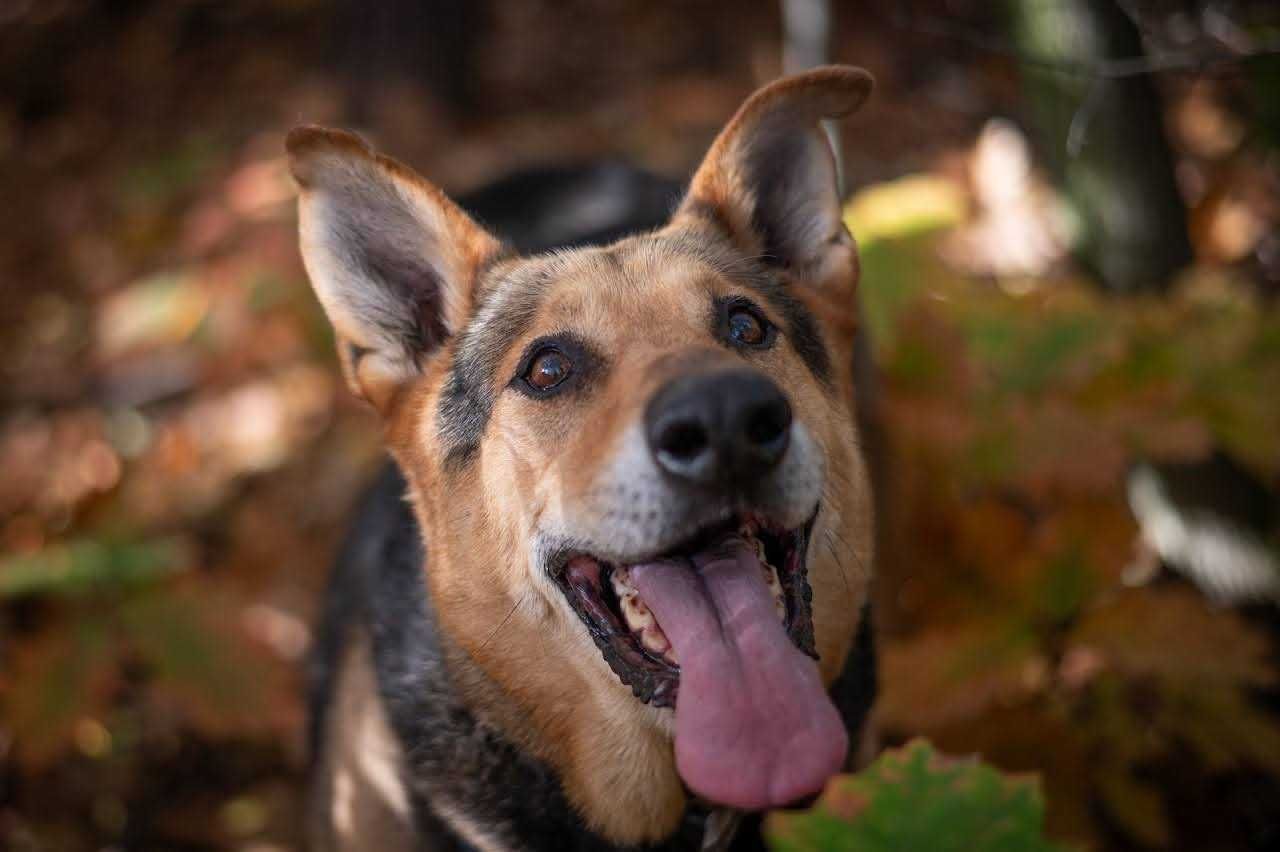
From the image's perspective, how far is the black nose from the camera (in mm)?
2514

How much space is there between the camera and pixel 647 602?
2764 millimetres

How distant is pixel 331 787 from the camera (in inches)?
148

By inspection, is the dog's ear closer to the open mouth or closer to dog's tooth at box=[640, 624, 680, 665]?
the open mouth

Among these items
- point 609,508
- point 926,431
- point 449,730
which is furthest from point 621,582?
point 926,431

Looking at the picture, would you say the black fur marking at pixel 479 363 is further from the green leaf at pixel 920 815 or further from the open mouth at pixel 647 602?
the green leaf at pixel 920 815

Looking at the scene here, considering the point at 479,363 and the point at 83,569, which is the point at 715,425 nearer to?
the point at 479,363

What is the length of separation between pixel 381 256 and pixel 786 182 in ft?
3.98

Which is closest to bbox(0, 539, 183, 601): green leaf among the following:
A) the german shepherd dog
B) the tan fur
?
Result: the tan fur

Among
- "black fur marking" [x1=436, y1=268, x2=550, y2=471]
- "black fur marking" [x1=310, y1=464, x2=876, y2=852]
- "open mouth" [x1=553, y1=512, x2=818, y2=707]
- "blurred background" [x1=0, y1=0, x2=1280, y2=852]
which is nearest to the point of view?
"open mouth" [x1=553, y1=512, x2=818, y2=707]

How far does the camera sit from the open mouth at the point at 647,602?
2.76 m

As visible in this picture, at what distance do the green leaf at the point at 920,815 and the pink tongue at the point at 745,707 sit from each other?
46 cm

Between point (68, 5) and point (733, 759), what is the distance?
8956 mm

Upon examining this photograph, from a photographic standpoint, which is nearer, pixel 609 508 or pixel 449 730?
pixel 609 508

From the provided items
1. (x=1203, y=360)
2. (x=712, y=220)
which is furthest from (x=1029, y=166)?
(x=712, y=220)
